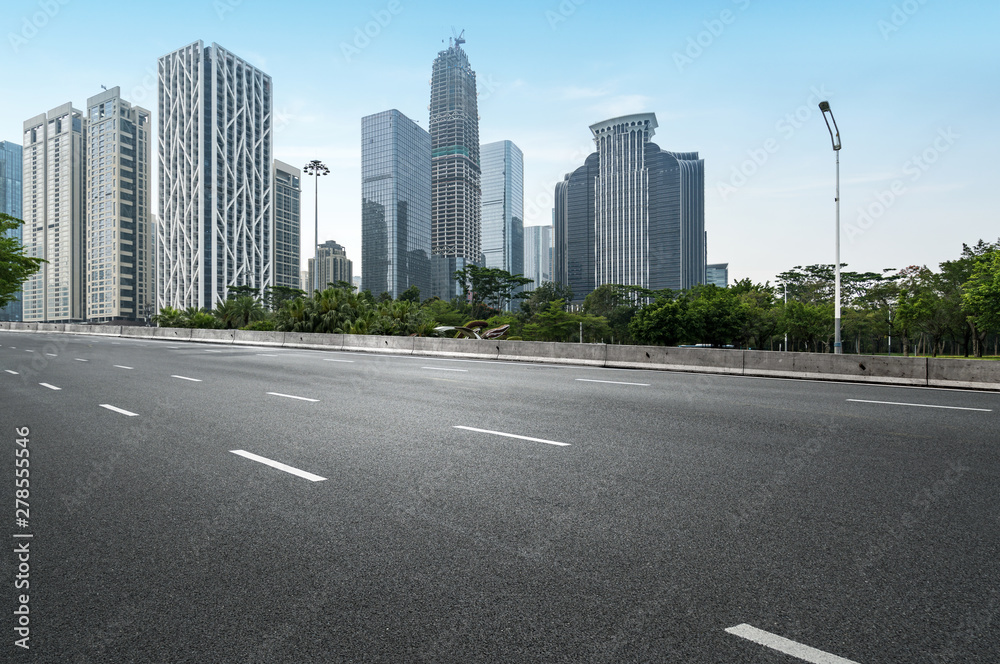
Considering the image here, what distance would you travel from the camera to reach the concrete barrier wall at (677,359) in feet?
59.7

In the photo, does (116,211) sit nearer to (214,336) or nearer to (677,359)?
(214,336)

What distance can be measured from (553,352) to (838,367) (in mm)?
9965

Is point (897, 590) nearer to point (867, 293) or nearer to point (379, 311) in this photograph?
point (379, 311)

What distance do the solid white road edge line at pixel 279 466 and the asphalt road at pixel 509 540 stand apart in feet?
0.27

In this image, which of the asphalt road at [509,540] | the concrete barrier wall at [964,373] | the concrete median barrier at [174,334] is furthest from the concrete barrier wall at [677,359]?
the concrete median barrier at [174,334]

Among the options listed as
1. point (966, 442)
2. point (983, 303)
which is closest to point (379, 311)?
point (966, 442)

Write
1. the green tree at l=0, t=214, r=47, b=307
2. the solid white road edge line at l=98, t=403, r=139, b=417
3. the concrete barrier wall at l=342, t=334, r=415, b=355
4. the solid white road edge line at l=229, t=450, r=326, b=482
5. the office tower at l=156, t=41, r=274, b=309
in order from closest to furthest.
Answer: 1. the solid white road edge line at l=229, t=450, r=326, b=482
2. the solid white road edge line at l=98, t=403, r=139, b=417
3. the concrete barrier wall at l=342, t=334, r=415, b=355
4. the green tree at l=0, t=214, r=47, b=307
5. the office tower at l=156, t=41, r=274, b=309

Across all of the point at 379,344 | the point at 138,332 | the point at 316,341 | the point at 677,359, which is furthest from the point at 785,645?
the point at 138,332

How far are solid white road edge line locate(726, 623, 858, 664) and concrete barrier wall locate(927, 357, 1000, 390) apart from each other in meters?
14.5

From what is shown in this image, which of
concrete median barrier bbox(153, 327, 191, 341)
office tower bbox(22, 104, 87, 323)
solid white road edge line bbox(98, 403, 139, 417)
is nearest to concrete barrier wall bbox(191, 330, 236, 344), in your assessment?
concrete median barrier bbox(153, 327, 191, 341)

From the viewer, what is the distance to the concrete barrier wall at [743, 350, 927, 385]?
1507cm

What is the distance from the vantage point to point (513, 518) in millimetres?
4465

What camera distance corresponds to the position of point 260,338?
126 ft

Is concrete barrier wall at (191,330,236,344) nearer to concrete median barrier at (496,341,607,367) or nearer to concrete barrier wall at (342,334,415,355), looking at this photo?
concrete barrier wall at (342,334,415,355)
